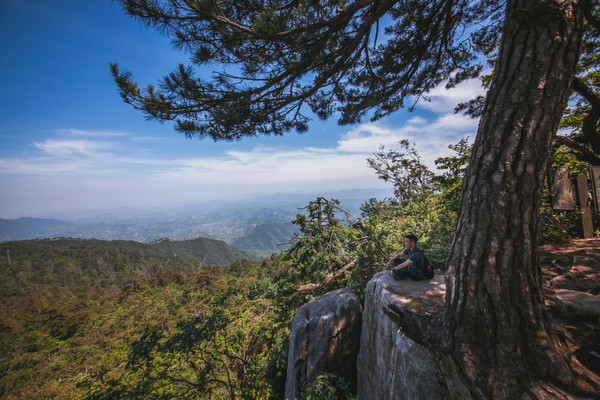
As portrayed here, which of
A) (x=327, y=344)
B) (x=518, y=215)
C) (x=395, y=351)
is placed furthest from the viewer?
(x=327, y=344)

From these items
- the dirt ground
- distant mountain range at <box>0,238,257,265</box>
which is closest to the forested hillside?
the dirt ground

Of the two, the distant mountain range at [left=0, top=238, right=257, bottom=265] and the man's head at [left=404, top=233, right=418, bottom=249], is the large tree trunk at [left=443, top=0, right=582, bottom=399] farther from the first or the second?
the distant mountain range at [left=0, top=238, right=257, bottom=265]

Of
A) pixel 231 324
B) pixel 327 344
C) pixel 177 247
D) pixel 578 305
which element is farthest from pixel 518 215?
pixel 177 247

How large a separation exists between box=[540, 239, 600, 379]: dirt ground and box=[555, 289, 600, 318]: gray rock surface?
0.17 feet

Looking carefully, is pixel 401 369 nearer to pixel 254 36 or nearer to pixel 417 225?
pixel 254 36

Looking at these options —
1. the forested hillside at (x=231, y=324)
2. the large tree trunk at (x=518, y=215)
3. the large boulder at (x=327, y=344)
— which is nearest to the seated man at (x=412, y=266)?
the forested hillside at (x=231, y=324)

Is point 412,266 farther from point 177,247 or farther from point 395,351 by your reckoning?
point 177,247

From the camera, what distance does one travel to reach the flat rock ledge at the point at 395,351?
88.1 inches

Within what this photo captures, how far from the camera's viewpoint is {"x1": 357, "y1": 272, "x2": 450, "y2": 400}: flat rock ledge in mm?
2238

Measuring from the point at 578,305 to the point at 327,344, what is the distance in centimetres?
403

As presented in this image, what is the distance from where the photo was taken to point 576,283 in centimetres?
290

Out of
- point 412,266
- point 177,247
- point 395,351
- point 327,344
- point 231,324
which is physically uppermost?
point 412,266

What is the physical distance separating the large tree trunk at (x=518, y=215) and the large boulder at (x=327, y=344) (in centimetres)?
352

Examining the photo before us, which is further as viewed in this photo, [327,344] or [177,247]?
[177,247]
